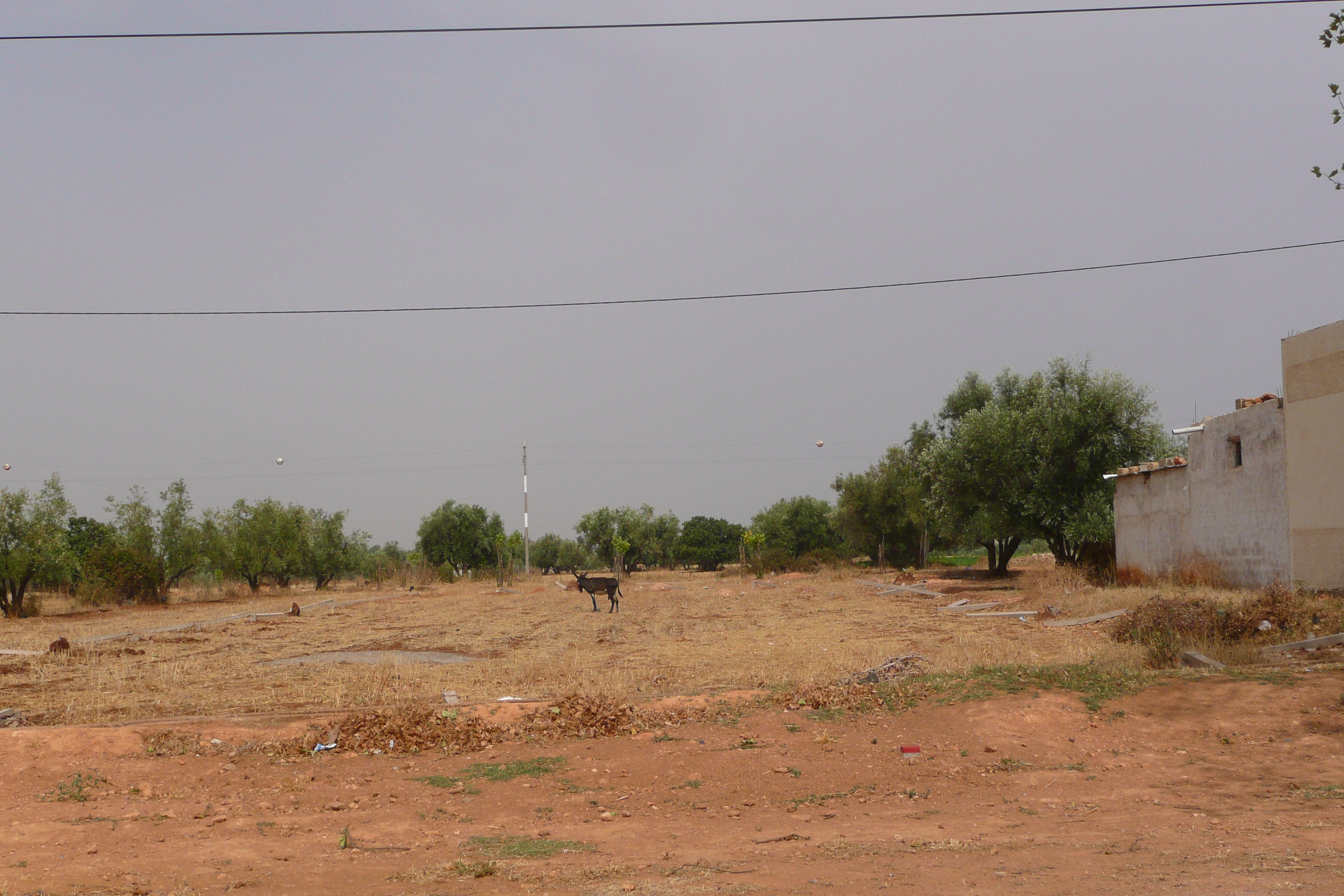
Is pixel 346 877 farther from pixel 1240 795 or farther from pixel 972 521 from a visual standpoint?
pixel 972 521

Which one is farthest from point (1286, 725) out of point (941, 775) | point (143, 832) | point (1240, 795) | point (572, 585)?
point (572, 585)

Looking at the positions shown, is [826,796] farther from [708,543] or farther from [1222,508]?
[708,543]

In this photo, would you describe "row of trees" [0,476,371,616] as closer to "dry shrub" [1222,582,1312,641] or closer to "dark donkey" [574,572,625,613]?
"dark donkey" [574,572,625,613]

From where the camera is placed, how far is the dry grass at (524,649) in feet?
42.0

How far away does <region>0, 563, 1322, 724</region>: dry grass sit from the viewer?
12.8m

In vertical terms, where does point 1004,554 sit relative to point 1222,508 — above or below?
below

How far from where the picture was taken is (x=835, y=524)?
64.0 meters

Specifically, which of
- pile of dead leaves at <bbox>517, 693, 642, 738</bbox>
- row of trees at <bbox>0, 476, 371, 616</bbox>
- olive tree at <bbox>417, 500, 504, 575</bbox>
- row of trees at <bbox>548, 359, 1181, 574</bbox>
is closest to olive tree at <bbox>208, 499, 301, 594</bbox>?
row of trees at <bbox>0, 476, 371, 616</bbox>

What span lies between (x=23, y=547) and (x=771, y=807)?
38.2 m

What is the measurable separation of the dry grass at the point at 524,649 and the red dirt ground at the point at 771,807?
225 centimetres

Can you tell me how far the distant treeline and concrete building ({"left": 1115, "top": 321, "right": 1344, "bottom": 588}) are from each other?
532 cm

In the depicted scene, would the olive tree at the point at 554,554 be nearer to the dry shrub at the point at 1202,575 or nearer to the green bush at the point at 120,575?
the green bush at the point at 120,575

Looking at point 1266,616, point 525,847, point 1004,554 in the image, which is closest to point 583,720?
point 525,847

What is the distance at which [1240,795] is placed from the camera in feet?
24.8
